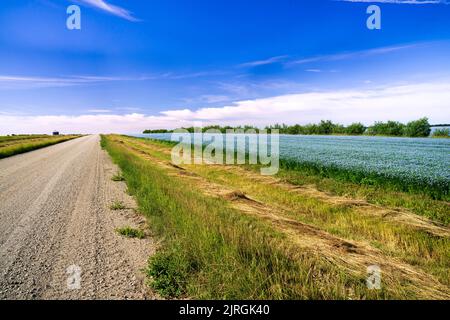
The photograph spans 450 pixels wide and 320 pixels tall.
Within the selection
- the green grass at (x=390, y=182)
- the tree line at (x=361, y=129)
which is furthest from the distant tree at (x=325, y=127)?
the green grass at (x=390, y=182)

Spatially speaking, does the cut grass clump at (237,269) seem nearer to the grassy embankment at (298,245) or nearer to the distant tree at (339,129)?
the grassy embankment at (298,245)

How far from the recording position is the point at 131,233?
20.7ft

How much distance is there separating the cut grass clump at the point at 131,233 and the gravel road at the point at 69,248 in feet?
0.48

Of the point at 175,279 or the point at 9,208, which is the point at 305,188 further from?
the point at 9,208

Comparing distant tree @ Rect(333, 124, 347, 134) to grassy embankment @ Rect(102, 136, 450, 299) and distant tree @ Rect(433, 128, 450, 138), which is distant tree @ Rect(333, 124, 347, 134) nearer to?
distant tree @ Rect(433, 128, 450, 138)

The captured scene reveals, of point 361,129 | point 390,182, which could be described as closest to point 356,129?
point 361,129

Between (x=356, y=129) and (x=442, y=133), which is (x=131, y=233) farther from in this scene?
(x=356, y=129)

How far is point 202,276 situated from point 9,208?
787 cm

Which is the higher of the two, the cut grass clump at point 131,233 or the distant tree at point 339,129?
the distant tree at point 339,129

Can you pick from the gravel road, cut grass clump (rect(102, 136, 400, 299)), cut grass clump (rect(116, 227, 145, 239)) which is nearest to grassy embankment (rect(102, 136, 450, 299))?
cut grass clump (rect(102, 136, 400, 299))

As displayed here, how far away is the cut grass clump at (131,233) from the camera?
20.3 ft

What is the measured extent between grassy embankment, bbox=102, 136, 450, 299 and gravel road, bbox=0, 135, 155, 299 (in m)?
0.54
